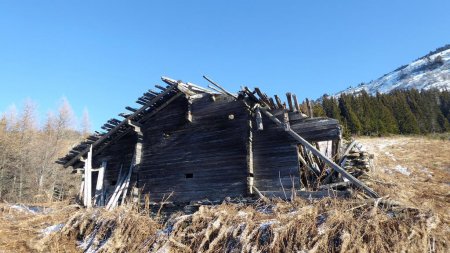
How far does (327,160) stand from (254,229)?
3844 mm

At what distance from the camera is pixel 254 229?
24.9 ft

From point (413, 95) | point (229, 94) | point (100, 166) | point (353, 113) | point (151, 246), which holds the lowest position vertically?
point (151, 246)

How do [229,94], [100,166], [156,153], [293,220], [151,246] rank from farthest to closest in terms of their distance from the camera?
1. [100,166]
2. [156,153]
3. [229,94]
4. [151,246]
5. [293,220]

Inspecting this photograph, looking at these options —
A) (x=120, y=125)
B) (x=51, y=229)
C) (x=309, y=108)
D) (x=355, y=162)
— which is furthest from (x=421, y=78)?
(x=51, y=229)

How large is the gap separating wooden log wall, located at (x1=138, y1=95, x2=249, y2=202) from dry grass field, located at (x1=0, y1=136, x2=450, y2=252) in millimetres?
2383

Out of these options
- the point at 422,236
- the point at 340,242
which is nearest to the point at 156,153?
the point at 340,242

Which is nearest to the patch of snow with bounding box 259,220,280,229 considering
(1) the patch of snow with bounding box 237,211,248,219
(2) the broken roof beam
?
(1) the patch of snow with bounding box 237,211,248,219

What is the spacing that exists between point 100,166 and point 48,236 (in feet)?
23.4

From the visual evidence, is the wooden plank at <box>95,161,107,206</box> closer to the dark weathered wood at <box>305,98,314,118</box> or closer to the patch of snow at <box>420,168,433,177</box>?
the dark weathered wood at <box>305,98,314,118</box>

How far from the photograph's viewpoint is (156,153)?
14.3 metres

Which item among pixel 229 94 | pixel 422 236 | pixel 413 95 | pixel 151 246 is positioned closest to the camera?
pixel 422 236

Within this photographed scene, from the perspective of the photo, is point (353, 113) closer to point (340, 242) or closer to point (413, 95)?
point (413, 95)

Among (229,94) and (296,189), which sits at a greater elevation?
(229,94)

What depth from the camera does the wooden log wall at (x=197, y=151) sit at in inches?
490
